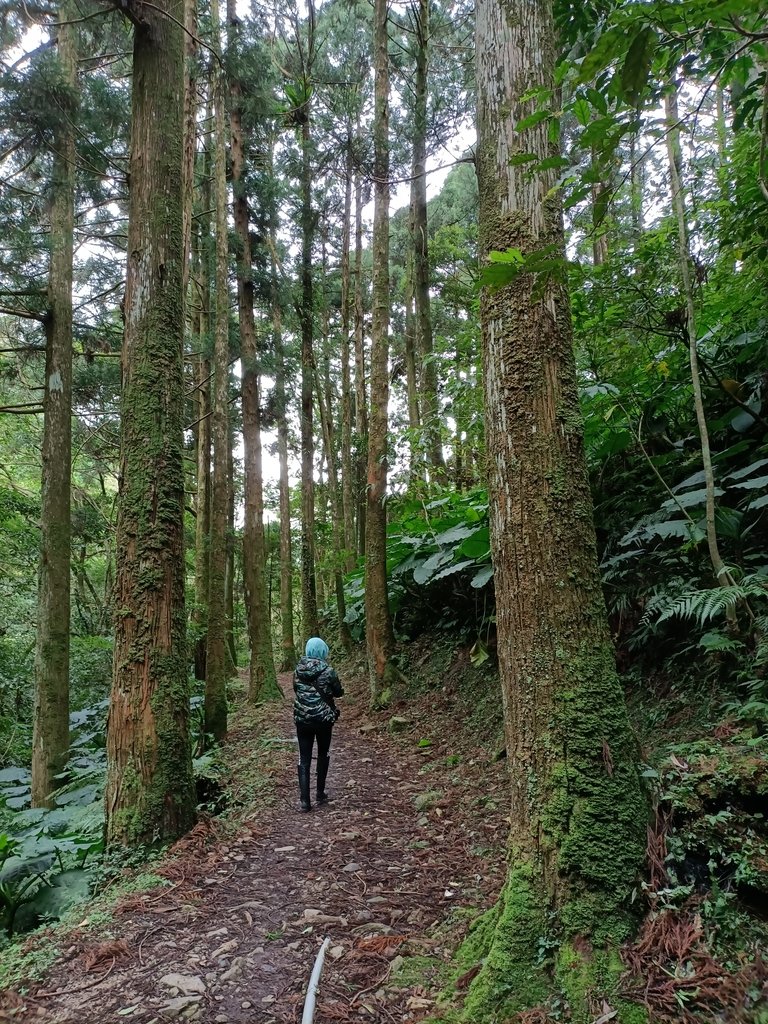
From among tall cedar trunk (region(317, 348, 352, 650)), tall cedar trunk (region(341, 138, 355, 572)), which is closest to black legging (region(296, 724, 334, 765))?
tall cedar trunk (region(317, 348, 352, 650))

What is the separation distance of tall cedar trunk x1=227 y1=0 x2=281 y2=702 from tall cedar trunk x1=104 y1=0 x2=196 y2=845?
5.52 m

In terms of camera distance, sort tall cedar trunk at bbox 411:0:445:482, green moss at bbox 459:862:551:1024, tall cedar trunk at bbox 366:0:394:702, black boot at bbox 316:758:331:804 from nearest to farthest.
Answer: green moss at bbox 459:862:551:1024 → black boot at bbox 316:758:331:804 → tall cedar trunk at bbox 366:0:394:702 → tall cedar trunk at bbox 411:0:445:482

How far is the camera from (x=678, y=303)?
4137 mm

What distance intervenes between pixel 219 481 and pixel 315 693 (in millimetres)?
4618

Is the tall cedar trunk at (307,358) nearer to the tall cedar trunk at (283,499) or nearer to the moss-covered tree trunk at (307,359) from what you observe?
the moss-covered tree trunk at (307,359)

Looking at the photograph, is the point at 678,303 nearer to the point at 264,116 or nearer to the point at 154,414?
the point at 154,414

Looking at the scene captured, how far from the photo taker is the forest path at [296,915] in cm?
249

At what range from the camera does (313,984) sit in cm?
249

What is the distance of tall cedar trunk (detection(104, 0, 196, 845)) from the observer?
4273 millimetres

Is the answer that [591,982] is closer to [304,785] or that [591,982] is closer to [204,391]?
[304,785]

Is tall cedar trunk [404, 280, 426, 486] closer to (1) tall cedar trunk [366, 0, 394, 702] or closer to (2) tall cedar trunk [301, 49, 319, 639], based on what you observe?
(1) tall cedar trunk [366, 0, 394, 702]

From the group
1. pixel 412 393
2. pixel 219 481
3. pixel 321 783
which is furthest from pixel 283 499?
pixel 321 783

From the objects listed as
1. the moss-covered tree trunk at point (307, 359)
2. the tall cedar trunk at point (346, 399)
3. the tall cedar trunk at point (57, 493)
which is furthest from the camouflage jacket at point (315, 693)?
the tall cedar trunk at point (346, 399)

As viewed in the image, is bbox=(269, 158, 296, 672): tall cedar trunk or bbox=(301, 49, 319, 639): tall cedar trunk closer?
bbox=(301, 49, 319, 639): tall cedar trunk
